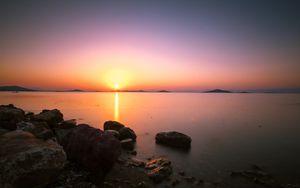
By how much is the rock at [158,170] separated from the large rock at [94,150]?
12.6 ft

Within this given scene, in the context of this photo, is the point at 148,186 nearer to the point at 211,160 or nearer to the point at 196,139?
the point at 211,160

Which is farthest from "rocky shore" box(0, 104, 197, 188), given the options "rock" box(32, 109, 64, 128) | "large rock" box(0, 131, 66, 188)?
"rock" box(32, 109, 64, 128)

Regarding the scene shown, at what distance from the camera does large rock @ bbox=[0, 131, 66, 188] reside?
7.08 meters

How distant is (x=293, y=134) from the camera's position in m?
28.8

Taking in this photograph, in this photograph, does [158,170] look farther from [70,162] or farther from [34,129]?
[34,129]

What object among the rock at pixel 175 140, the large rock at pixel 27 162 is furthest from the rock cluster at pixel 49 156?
the rock at pixel 175 140

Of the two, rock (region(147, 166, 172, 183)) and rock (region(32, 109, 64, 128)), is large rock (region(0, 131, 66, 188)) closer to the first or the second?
rock (region(147, 166, 172, 183))

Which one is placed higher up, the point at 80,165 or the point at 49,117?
the point at 49,117

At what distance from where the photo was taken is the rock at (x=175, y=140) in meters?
22.0

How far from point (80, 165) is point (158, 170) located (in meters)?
5.98

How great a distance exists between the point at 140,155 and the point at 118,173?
650 cm

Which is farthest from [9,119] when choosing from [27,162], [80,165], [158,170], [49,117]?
[158,170]

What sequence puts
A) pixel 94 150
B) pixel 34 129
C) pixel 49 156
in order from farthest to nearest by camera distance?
1. pixel 34 129
2. pixel 94 150
3. pixel 49 156

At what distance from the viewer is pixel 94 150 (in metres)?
10.4
